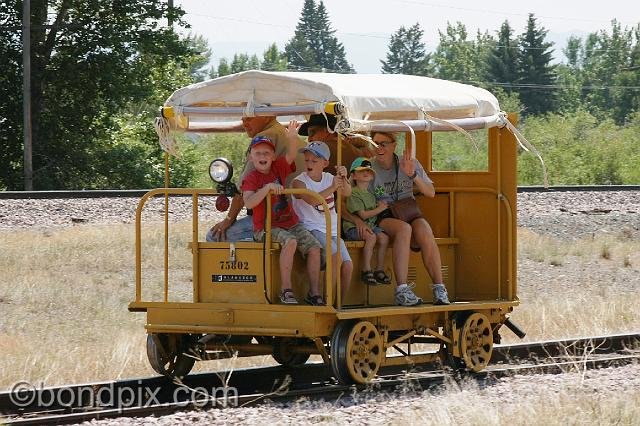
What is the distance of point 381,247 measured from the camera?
38.0 feet

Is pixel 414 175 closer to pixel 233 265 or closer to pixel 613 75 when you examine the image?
pixel 233 265

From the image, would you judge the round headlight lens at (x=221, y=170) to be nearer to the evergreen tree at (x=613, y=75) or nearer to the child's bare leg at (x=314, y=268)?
the child's bare leg at (x=314, y=268)

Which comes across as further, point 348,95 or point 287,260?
point 287,260

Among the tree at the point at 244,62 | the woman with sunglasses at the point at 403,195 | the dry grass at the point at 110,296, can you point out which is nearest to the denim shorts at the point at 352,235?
the woman with sunglasses at the point at 403,195

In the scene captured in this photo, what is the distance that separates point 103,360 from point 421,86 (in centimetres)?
377

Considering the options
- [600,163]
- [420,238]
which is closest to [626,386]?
[420,238]

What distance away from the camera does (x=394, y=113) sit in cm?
1162

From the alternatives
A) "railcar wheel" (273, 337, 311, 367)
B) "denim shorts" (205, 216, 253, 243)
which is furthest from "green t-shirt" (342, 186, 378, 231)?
"railcar wheel" (273, 337, 311, 367)

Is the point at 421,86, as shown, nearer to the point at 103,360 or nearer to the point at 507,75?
the point at 103,360

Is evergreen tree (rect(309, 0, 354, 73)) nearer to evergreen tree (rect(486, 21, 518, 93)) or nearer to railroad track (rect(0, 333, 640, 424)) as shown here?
evergreen tree (rect(486, 21, 518, 93))

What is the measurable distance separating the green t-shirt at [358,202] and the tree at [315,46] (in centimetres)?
12843

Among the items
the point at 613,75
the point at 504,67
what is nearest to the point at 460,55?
the point at 613,75

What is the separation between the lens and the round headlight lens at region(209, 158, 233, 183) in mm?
11117

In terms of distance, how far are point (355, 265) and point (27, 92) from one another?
2580 centimetres
